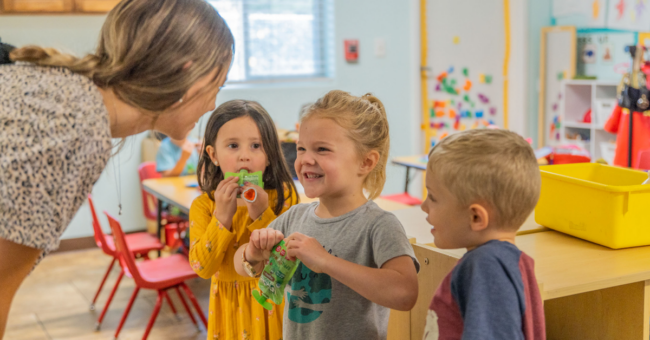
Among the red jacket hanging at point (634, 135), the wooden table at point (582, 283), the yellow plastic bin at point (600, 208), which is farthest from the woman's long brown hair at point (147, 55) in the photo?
the red jacket hanging at point (634, 135)

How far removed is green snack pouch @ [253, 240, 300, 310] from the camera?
123 cm

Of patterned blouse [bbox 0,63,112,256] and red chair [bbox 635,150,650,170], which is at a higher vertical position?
patterned blouse [bbox 0,63,112,256]

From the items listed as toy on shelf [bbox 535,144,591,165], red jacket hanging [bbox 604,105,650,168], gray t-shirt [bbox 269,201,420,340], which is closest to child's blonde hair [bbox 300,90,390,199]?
gray t-shirt [bbox 269,201,420,340]

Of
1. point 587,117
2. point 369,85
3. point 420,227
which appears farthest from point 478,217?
point 369,85

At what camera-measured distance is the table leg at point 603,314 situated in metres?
1.44

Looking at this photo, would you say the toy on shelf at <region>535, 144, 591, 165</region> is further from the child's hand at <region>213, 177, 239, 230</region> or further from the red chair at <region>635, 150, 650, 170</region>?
the child's hand at <region>213, 177, 239, 230</region>

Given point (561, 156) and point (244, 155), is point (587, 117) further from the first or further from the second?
point (244, 155)

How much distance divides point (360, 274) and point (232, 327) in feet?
2.08

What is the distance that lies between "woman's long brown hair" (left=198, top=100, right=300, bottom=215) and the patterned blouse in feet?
2.30

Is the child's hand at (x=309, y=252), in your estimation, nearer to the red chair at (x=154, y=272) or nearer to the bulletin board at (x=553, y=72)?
the red chair at (x=154, y=272)

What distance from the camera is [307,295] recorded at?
1328 mm

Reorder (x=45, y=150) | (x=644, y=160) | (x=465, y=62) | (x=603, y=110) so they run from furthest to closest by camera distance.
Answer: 1. (x=465, y=62)
2. (x=603, y=110)
3. (x=644, y=160)
4. (x=45, y=150)

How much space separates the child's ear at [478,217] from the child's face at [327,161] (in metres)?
0.36

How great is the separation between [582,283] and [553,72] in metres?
4.62
